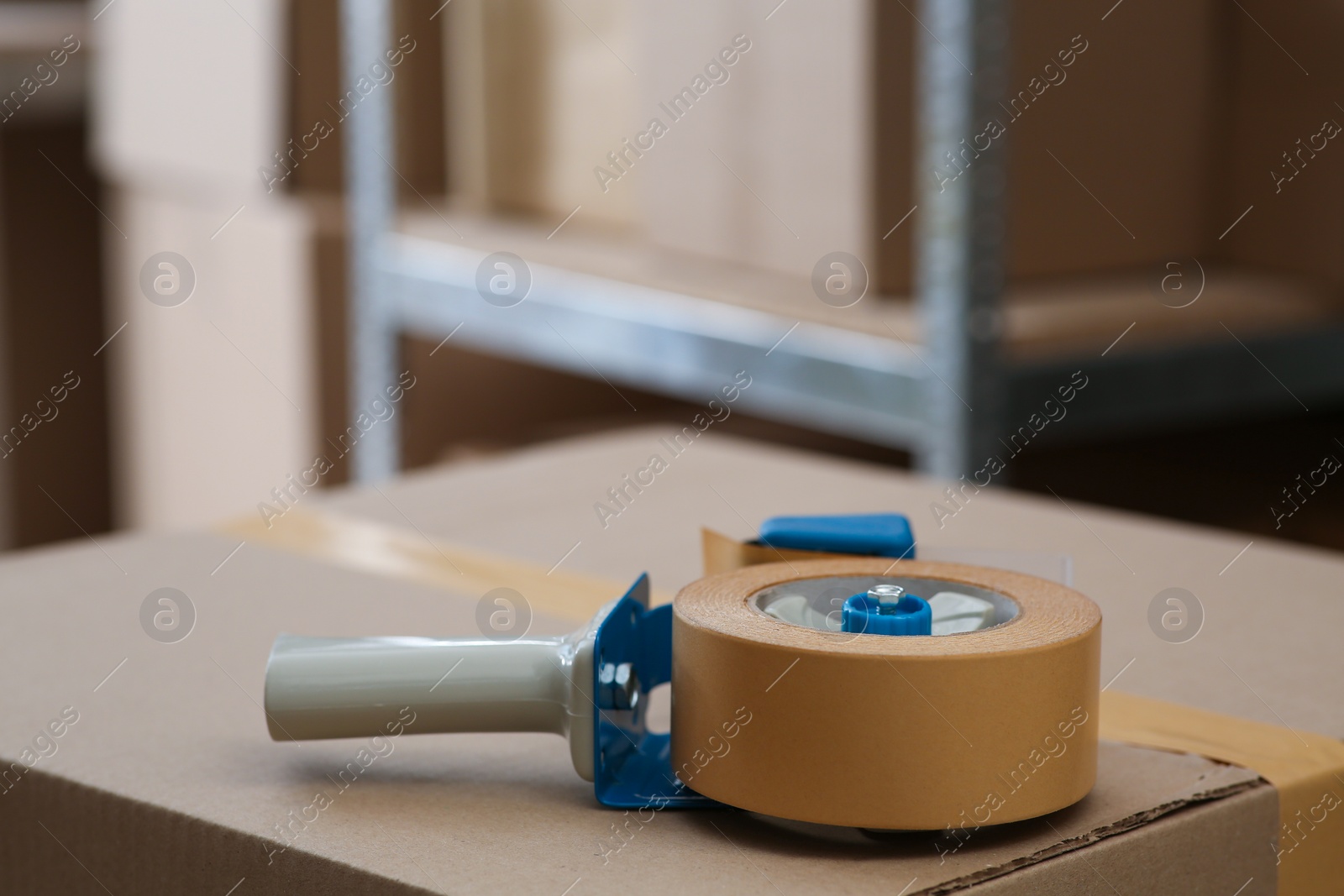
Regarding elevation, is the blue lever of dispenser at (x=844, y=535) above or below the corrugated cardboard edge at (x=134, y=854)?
above

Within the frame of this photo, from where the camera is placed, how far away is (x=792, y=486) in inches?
41.3

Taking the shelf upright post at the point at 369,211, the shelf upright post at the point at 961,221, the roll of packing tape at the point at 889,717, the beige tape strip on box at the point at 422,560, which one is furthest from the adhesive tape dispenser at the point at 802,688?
the shelf upright post at the point at 369,211

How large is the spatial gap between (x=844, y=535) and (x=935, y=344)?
2.14 feet

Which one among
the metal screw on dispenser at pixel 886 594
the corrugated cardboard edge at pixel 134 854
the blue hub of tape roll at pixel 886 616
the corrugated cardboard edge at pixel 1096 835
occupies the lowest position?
the corrugated cardboard edge at pixel 134 854

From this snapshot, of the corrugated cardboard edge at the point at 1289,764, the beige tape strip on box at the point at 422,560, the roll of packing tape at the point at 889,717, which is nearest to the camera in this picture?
the roll of packing tape at the point at 889,717

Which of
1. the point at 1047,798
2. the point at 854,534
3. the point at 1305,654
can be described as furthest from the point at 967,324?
the point at 1047,798

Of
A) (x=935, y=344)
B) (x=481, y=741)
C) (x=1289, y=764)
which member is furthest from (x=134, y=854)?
(x=935, y=344)

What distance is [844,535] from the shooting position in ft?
2.02

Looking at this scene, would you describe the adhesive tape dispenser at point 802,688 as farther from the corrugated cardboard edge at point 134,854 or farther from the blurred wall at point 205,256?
the blurred wall at point 205,256

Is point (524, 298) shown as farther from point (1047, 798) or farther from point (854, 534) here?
point (1047, 798)

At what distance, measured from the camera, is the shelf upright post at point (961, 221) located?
117 cm

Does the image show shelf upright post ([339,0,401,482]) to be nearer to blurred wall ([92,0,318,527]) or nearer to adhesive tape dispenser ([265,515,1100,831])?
blurred wall ([92,0,318,527])

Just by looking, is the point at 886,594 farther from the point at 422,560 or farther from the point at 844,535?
the point at 422,560

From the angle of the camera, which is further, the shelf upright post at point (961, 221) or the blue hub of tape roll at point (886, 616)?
the shelf upright post at point (961, 221)
